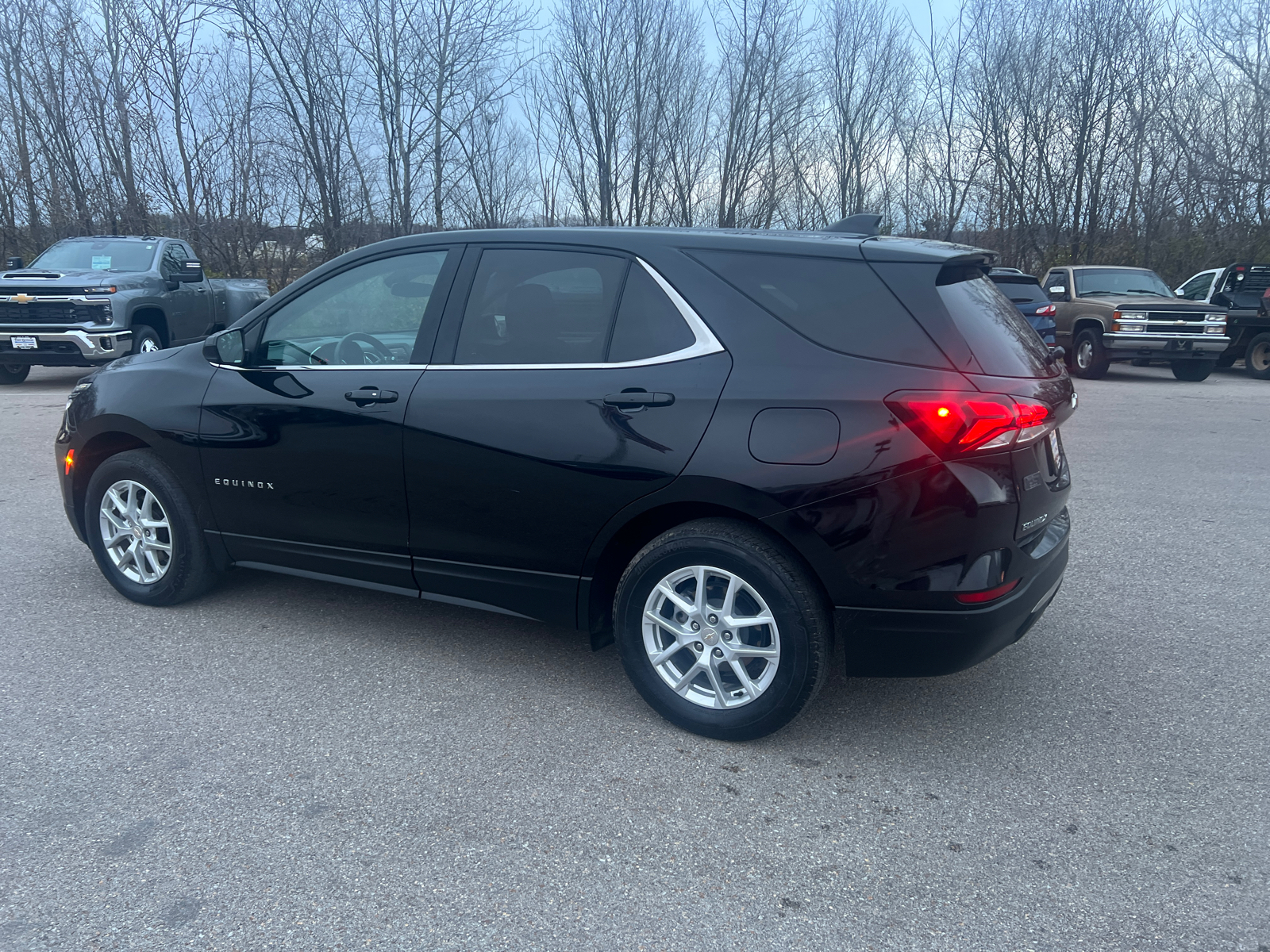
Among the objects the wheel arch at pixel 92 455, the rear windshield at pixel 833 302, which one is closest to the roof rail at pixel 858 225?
the rear windshield at pixel 833 302

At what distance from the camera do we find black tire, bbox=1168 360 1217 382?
16484mm

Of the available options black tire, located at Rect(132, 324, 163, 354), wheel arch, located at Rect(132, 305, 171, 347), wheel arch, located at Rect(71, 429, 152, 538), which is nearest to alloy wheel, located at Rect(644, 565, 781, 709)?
wheel arch, located at Rect(71, 429, 152, 538)

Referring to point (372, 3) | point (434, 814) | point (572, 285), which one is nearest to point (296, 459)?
point (572, 285)

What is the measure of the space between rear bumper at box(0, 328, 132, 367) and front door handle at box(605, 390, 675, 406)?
462 inches

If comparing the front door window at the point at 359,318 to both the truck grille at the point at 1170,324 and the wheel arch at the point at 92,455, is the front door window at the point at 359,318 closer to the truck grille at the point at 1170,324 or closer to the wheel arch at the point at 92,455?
the wheel arch at the point at 92,455

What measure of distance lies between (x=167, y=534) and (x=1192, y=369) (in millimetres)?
17092

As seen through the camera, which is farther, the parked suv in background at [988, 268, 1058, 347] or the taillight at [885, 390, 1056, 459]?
the parked suv in background at [988, 268, 1058, 347]

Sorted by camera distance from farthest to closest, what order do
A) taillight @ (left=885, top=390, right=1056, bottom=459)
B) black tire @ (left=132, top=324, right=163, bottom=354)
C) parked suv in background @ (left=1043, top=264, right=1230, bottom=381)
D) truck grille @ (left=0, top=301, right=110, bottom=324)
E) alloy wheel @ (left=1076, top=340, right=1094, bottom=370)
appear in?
1. alloy wheel @ (left=1076, top=340, right=1094, bottom=370)
2. parked suv in background @ (left=1043, top=264, right=1230, bottom=381)
3. black tire @ (left=132, top=324, right=163, bottom=354)
4. truck grille @ (left=0, top=301, right=110, bottom=324)
5. taillight @ (left=885, top=390, right=1056, bottom=459)

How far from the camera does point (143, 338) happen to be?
13.9 metres

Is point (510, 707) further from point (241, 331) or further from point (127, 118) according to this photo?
point (127, 118)

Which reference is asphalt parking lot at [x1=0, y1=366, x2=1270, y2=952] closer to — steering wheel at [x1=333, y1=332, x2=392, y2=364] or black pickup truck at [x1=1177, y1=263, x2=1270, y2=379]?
steering wheel at [x1=333, y1=332, x2=392, y2=364]

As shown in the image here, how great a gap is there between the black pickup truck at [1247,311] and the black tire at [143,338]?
17240mm

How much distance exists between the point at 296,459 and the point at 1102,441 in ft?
27.7

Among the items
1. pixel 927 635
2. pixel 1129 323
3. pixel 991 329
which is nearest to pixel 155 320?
pixel 991 329
